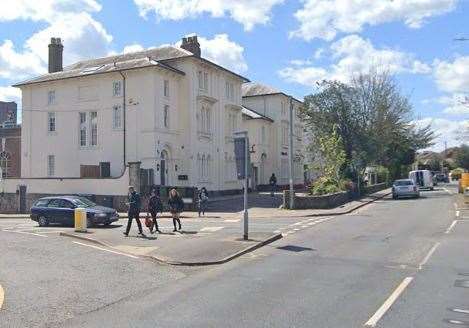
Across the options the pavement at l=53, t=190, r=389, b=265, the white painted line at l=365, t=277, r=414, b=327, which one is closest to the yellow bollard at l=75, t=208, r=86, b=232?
the pavement at l=53, t=190, r=389, b=265

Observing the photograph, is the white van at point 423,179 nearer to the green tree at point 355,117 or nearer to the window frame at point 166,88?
the green tree at point 355,117

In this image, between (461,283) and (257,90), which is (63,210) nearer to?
(461,283)

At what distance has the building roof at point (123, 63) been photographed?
43281 millimetres

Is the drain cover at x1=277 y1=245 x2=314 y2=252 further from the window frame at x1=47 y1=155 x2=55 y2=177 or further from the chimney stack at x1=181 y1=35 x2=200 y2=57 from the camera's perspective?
the window frame at x1=47 y1=155 x2=55 y2=177

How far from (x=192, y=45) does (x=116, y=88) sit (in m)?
7.82

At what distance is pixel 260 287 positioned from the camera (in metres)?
11.3

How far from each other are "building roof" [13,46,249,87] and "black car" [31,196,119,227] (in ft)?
51.1

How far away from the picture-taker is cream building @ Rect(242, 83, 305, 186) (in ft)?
198

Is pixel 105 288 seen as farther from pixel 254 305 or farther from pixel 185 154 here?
pixel 185 154

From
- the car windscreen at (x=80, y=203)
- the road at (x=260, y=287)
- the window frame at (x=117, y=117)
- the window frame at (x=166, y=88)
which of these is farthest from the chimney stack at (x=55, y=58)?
the road at (x=260, y=287)

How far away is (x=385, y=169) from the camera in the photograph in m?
72.9

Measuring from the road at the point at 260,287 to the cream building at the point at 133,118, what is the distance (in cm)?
2452

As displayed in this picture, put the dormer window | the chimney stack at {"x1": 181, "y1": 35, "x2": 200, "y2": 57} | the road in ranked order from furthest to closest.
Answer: the chimney stack at {"x1": 181, "y1": 35, "x2": 200, "y2": 57} < the dormer window < the road

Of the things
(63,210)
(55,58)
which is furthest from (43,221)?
(55,58)
